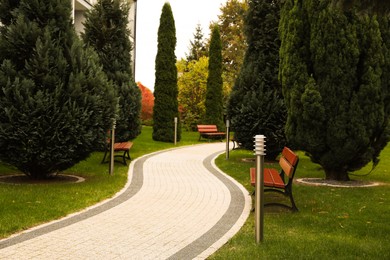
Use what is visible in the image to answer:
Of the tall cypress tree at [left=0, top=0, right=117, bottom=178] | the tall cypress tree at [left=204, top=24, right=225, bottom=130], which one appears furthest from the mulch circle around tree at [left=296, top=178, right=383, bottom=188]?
the tall cypress tree at [left=204, top=24, right=225, bottom=130]

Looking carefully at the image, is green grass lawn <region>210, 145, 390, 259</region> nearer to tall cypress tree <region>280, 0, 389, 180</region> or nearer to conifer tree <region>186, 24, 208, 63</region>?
tall cypress tree <region>280, 0, 389, 180</region>

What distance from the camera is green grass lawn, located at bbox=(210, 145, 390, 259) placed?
5246mm

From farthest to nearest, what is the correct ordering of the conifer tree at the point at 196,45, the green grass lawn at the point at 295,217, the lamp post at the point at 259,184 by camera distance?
the conifer tree at the point at 196,45, the lamp post at the point at 259,184, the green grass lawn at the point at 295,217

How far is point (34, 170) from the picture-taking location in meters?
10.4

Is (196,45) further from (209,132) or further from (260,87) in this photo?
(260,87)

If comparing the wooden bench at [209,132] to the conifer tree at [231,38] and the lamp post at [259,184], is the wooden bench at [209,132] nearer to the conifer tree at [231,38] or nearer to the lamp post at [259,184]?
the conifer tree at [231,38]

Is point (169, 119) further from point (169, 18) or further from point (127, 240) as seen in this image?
point (127, 240)

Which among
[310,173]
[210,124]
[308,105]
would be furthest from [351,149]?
[210,124]

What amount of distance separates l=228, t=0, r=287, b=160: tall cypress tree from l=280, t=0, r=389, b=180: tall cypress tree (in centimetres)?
374

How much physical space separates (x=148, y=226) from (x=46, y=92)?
4.39 meters

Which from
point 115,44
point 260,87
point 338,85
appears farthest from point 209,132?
point 338,85

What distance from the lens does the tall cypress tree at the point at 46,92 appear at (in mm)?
9297

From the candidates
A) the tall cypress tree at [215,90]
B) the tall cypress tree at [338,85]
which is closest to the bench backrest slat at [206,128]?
the tall cypress tree at [215,90]

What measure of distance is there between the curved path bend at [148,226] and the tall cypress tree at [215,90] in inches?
776
